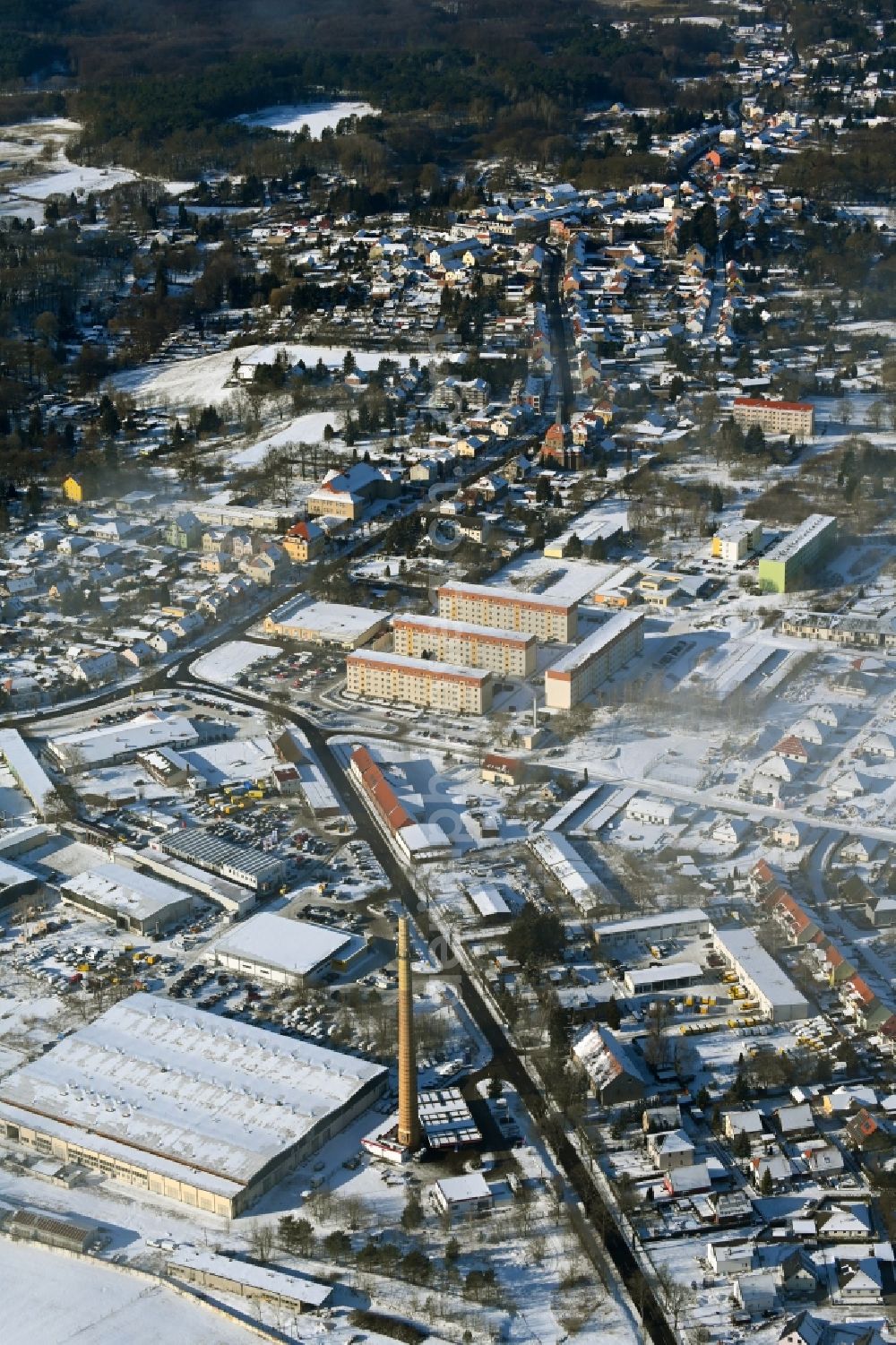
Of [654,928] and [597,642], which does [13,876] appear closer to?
[654,928]

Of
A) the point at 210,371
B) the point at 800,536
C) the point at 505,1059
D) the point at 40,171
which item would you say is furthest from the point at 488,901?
the point at 40,171

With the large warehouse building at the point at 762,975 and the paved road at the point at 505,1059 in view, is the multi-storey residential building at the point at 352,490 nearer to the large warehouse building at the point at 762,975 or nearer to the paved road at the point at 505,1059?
the paved road at the point at 505,1059

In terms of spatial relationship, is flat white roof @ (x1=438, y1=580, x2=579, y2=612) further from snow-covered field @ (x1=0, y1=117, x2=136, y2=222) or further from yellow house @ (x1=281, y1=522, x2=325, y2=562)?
snow-covered field @ (x1=0, y1=117, x2=136, y2=222)

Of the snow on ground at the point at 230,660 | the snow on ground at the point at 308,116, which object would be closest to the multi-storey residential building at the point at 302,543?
the snow on ground at the point at 230,660

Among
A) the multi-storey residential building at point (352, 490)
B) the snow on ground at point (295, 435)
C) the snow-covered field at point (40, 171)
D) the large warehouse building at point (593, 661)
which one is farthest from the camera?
the snow-covered field at point (40, 171)

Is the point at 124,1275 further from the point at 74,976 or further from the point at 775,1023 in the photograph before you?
the point at 775,1023

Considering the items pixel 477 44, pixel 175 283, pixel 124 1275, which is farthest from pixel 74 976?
pixel 477 44
